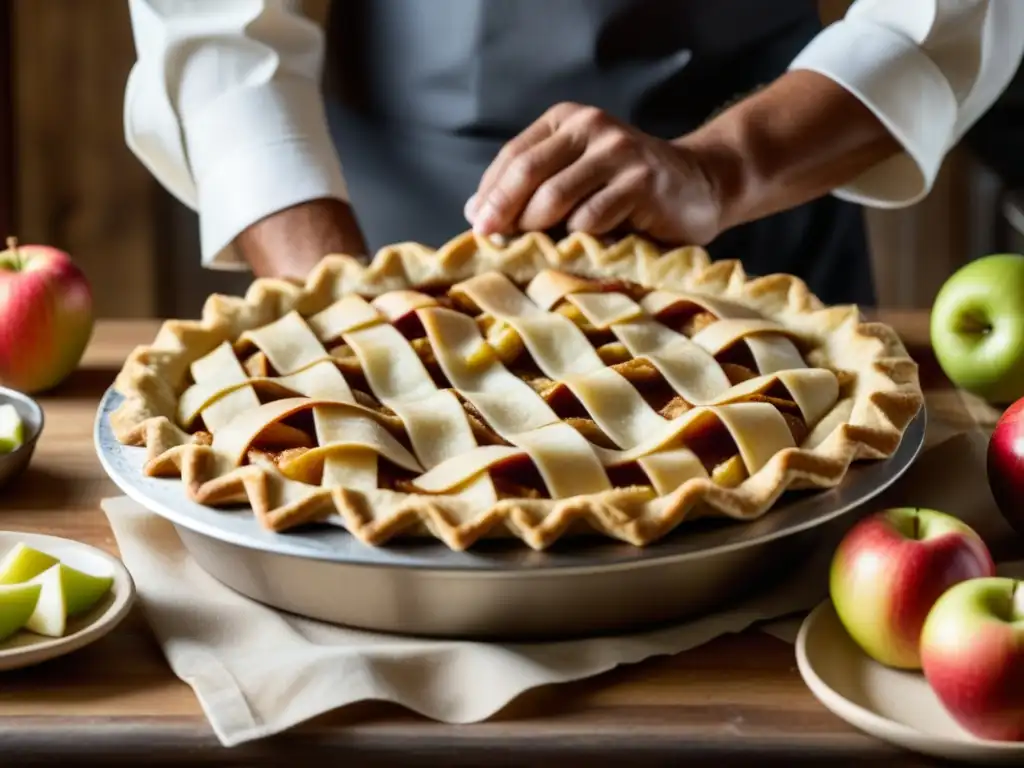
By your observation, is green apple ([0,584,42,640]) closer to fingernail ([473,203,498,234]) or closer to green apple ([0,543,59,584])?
green apple ([0,543,59,584])

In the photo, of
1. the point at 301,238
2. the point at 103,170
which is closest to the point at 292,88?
the point at 301,238

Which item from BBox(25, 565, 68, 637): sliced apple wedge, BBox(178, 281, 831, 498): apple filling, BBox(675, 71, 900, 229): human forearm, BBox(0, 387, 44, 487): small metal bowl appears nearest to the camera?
BBox(25, 565, 68, 637): sliced apple wedge

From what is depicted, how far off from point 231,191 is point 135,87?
206 millimetres

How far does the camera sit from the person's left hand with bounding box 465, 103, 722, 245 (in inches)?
52.9

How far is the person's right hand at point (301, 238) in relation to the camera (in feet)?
5.04

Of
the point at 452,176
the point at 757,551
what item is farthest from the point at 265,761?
the point at 452,176

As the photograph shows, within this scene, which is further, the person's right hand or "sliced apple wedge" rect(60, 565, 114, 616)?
the person's right hand

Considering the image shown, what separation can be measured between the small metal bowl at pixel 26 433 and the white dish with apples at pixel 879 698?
65 centimetres

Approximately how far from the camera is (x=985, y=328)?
1.38 metres

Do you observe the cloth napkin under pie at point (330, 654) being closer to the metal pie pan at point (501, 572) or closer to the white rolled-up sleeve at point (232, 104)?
the metal pie pan at point (501, 572)

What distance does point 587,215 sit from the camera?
1372mm

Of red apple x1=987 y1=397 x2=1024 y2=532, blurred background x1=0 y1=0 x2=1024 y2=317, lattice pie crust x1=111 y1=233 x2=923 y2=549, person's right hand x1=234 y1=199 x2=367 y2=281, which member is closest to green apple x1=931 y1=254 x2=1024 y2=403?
lattice pie crust x1=111 y1=233 x2=923 y2=549

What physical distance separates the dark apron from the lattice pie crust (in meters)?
0.36

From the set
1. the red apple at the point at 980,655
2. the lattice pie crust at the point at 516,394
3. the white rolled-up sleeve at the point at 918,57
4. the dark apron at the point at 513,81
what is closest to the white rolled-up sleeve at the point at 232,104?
the dark apron at the point at 513,81
